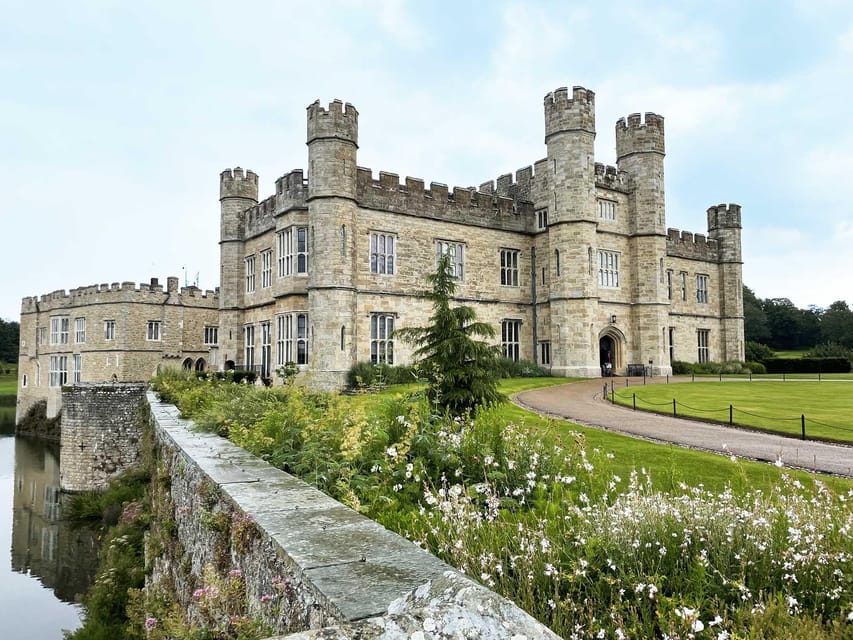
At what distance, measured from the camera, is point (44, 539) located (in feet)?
66.3

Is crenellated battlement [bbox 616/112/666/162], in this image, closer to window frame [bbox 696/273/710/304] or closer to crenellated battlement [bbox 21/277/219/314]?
window frame [bbox 696/273/710/304]

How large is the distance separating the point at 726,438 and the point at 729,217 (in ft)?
96.2

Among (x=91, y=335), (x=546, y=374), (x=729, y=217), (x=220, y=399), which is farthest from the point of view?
(x=91, y=335)

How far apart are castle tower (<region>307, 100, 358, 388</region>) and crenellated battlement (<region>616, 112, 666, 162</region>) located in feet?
52.6

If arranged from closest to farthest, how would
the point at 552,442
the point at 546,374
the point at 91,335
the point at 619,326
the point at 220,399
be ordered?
1. the point at 552,442
2. the point at 220,399
3. the point at 546,374
4. the point at 619,326
5. the point at 91,335

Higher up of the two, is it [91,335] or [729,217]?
[729,217]

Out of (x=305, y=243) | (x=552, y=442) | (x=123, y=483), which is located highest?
(x=305, y=243)

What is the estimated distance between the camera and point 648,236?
1169 inches

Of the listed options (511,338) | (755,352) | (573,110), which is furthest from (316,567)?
(755,352)

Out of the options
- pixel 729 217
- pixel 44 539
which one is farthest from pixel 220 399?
pixel 729 217

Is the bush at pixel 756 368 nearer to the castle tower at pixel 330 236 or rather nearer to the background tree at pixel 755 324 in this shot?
the castle tower at pixel 330 236

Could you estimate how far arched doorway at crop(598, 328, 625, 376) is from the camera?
2897cm

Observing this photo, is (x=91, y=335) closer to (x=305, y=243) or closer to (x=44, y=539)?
(x=44, y=539)

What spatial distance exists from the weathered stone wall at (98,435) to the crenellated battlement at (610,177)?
932 inches
